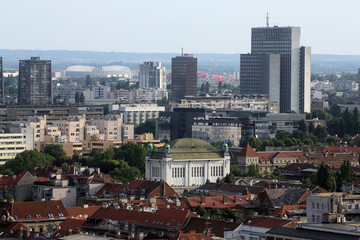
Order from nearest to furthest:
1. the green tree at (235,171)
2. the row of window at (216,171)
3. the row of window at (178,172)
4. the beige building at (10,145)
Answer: the row of window at (178,172) < the row of window at (216,171) < the green tree at (235,171) < the beige building at (10,145)

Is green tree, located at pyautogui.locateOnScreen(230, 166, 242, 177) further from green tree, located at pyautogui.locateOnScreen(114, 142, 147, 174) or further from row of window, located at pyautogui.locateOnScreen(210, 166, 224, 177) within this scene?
green tree, located at pyautogui.locateOnScreen(114, 142, 147, 174)

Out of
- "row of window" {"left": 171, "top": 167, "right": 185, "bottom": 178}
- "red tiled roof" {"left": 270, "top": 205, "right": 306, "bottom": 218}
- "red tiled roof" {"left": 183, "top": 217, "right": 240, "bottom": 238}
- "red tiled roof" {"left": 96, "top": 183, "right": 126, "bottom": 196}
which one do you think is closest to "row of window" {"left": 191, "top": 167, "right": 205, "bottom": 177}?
"row of window" {"left": 171, "top": 167, "right": 185, "bottom": 178}

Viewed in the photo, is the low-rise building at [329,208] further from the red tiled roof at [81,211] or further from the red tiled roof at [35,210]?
the red tiled roof at [35,210]

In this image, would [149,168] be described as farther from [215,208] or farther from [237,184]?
[215,208]

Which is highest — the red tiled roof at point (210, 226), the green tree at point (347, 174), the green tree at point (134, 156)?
the red tiled roof at point (210, 226)

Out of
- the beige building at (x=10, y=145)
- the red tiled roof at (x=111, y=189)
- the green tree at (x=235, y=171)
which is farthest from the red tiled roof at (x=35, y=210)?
the beige building at (x=10, y=145)

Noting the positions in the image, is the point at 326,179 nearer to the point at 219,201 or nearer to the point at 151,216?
the point at 219,201
